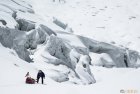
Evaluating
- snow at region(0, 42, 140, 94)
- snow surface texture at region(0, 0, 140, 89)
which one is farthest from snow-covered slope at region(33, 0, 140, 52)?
snow at region(0, 42, 140, 94)

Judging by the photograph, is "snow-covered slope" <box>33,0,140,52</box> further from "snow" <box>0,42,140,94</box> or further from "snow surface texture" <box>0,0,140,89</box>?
"snow" <box>0,42,140,94</box>

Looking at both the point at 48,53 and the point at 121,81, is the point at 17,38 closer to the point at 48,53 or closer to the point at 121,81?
the point at 48,53

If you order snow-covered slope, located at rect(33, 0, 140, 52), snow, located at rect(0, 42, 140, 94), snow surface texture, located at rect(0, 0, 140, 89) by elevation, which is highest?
snow, located at rect(0, 42, 140, 94)

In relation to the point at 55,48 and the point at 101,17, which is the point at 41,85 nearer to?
the point at 55,48

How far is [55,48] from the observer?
42.8 metres

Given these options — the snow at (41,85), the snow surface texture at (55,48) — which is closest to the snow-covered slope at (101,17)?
the snow surface texture at (55,48)

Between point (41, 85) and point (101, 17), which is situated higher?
point (41, 85)

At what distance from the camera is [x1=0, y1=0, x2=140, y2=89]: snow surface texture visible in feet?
132

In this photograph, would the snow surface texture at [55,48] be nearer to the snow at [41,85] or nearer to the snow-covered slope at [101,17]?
the snow at [41,85]

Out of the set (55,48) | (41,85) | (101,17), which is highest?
(41,85)

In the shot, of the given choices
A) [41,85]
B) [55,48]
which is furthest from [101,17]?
[41,85]

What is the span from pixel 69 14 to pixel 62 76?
212 ft

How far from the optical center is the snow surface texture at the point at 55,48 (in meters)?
40.2

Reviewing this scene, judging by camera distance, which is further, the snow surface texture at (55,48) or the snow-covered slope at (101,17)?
the snow-covered slope at (101,17)
